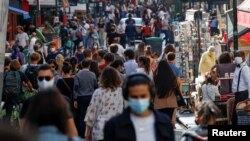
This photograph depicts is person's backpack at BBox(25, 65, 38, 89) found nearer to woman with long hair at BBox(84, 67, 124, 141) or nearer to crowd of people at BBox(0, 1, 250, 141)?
crowd of people at BBox(0, 1, 250, 141)

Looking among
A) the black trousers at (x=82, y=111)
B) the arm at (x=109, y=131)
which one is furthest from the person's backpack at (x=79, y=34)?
the arm at (x=109, y=131)

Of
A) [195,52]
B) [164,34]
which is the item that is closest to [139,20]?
[164,34]

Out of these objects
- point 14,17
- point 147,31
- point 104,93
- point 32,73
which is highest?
point 14,17

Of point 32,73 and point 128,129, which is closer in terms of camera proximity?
point 128,129

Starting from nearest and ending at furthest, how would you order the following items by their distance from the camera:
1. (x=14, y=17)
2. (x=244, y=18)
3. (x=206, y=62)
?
(x=244, y=18) < (x=206, y=62) < (x=14, y=17)

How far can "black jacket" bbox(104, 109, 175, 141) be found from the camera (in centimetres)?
731

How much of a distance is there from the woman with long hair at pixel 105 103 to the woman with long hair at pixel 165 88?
3.30m

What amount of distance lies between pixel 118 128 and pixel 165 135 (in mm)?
360

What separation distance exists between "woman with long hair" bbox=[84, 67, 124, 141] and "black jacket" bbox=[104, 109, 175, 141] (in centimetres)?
406

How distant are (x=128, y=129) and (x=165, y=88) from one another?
7685 mm

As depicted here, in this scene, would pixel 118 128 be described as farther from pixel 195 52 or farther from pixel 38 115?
pixel 195 52

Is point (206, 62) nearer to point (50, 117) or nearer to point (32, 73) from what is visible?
point (32, 73)

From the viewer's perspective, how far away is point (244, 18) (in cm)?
2247

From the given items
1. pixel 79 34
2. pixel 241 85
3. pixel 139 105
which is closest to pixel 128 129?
pixel 139 105
